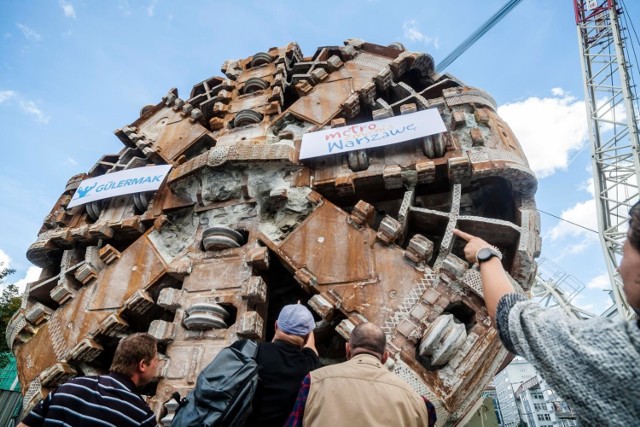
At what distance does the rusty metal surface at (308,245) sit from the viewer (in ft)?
15.4

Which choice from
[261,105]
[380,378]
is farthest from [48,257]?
[380,378]

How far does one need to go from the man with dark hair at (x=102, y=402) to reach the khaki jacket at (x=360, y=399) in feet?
4.38

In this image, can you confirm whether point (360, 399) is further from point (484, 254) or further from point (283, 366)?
point (484, 254)

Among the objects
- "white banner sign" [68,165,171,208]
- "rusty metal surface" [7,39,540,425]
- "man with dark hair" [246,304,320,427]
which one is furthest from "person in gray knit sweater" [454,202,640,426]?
"white banner sign" [68,165,171,208]

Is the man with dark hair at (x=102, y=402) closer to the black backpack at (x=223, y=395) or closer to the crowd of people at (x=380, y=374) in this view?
the crowd of people at (x=380, y=374)

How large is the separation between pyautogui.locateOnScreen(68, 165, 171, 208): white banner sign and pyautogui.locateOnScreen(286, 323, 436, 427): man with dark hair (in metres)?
6.27

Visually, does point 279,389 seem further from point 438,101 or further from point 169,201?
point 438,101

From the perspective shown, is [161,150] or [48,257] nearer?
[48,257]

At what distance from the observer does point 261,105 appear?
9.18 m

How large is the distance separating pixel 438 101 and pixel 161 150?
665cm

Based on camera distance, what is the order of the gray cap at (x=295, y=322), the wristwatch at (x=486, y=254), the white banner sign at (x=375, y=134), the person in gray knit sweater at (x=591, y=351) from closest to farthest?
the person in gray knit sweater at (x=591, y=351) < the wristwatch at (x=486, y=254) < the gray cap at (x=295, y=322) < the white banner sign at (x=375, y=134)

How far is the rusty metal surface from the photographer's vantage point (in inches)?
185

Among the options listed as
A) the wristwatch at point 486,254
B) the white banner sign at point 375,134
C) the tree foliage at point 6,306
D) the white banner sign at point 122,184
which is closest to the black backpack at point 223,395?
the wristwatch at point 486,254

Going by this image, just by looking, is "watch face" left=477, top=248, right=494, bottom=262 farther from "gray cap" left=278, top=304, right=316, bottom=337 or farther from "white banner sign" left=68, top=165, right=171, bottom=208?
Result: "white banner sign" left=68, top=165, right=171, bottom=208
